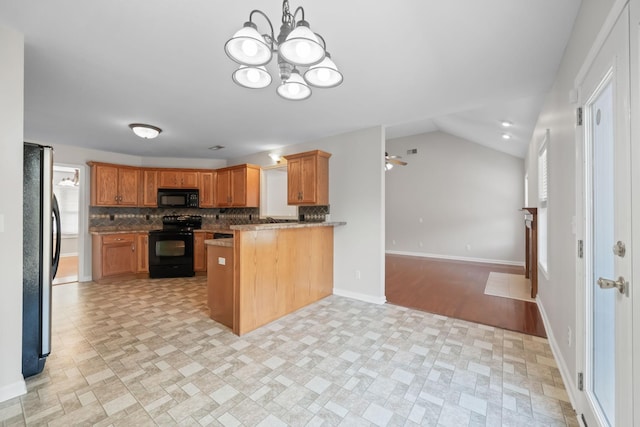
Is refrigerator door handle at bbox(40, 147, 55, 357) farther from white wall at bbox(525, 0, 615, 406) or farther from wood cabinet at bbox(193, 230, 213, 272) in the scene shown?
white wall at bbox(525, 0, 615, 406)

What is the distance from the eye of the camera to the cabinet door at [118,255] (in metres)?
4.71

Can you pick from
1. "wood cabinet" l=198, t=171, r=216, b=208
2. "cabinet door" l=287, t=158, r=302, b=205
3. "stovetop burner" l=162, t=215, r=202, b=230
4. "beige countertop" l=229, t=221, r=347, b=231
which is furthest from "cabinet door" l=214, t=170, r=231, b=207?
"beige countertop" l=229, t=221, r=347, b=231

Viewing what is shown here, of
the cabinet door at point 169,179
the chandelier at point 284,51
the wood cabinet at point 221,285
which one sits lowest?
the wood cabinet at point 221,285

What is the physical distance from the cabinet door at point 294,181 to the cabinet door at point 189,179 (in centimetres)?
261

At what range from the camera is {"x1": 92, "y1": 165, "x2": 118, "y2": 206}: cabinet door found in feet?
16.0

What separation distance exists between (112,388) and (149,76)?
8.42ft

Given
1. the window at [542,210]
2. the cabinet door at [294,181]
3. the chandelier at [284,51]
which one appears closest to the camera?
the chandelier at [284,51]

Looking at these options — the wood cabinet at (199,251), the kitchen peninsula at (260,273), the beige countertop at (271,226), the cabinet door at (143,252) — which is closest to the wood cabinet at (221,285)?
the kitchen peninsula at (260,273)

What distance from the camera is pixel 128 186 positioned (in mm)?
5234

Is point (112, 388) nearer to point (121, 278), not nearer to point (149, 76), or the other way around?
point (149, 76)

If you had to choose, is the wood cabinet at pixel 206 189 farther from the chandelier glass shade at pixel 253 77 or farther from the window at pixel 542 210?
the window at pixel 542 210

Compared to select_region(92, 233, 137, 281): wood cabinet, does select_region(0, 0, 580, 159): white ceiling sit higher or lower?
higher

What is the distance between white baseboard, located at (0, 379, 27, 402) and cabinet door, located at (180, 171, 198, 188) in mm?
4283

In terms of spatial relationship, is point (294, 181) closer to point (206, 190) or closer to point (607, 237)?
point (206, 190)
